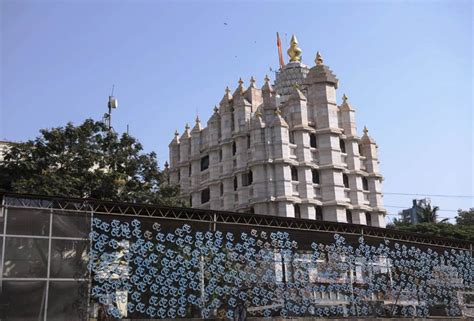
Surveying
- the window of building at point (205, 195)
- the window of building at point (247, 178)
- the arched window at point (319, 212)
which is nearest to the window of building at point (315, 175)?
the arched window at point (319, 212)

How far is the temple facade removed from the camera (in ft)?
153

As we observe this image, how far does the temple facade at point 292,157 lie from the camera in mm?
46562

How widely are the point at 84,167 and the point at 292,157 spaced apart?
21.1 m

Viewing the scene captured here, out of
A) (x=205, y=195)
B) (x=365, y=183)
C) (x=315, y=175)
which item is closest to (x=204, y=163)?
(x=205, y=195)

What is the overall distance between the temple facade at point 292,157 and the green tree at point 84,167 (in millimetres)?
13754

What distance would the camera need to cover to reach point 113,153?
111 feet

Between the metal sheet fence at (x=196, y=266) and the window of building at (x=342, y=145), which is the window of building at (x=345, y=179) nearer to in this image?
the window of building at (x=342, y=145)

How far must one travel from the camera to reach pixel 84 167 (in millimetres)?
31156

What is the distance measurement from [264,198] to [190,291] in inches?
974

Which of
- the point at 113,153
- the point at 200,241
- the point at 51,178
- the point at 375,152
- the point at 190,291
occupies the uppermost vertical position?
the point at 375,152

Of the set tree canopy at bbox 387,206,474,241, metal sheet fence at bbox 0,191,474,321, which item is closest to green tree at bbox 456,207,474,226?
tree canopy at bbox 387,206,474,241

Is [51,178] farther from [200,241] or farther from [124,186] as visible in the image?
[200,241]

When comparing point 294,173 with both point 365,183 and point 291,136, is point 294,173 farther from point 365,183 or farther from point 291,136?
point 365,183

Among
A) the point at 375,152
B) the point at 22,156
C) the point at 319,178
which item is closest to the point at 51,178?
the point at 22,156
